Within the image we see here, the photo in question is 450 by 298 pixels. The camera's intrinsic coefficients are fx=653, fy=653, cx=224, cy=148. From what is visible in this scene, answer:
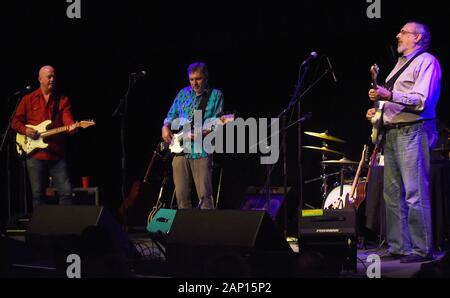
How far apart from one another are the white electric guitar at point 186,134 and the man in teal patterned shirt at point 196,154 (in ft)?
0.17

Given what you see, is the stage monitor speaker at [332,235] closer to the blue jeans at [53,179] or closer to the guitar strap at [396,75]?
the guitar strap at [396,75]

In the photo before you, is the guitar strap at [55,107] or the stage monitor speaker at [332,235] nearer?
the stage monitor speaker at [332,235]

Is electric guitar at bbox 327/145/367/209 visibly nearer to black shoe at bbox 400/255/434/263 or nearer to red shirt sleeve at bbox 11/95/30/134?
black shoe at bbox 400/255/434/263

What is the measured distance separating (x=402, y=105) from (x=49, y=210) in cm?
271

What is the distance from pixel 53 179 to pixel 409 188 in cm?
366

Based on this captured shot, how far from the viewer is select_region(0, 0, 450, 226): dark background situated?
753cm

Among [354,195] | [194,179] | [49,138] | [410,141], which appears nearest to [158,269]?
[410,141]

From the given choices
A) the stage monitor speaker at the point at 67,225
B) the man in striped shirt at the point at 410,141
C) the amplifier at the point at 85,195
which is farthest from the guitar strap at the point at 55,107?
the man in striped shirt at the point at 410,141

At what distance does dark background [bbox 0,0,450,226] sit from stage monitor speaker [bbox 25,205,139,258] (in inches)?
142

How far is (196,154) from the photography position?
20.1 ft

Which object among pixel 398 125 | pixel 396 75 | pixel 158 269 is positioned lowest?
pixel 158 269

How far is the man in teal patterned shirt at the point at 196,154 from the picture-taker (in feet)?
20.0

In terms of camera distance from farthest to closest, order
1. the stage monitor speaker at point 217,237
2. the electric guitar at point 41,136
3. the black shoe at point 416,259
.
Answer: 1. the electric guitar at point 41,136
2. the black shoe at point 416,259
3. the stage monitor speaker at point 217,237

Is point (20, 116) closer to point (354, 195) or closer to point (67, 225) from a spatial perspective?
point (67, 225)
